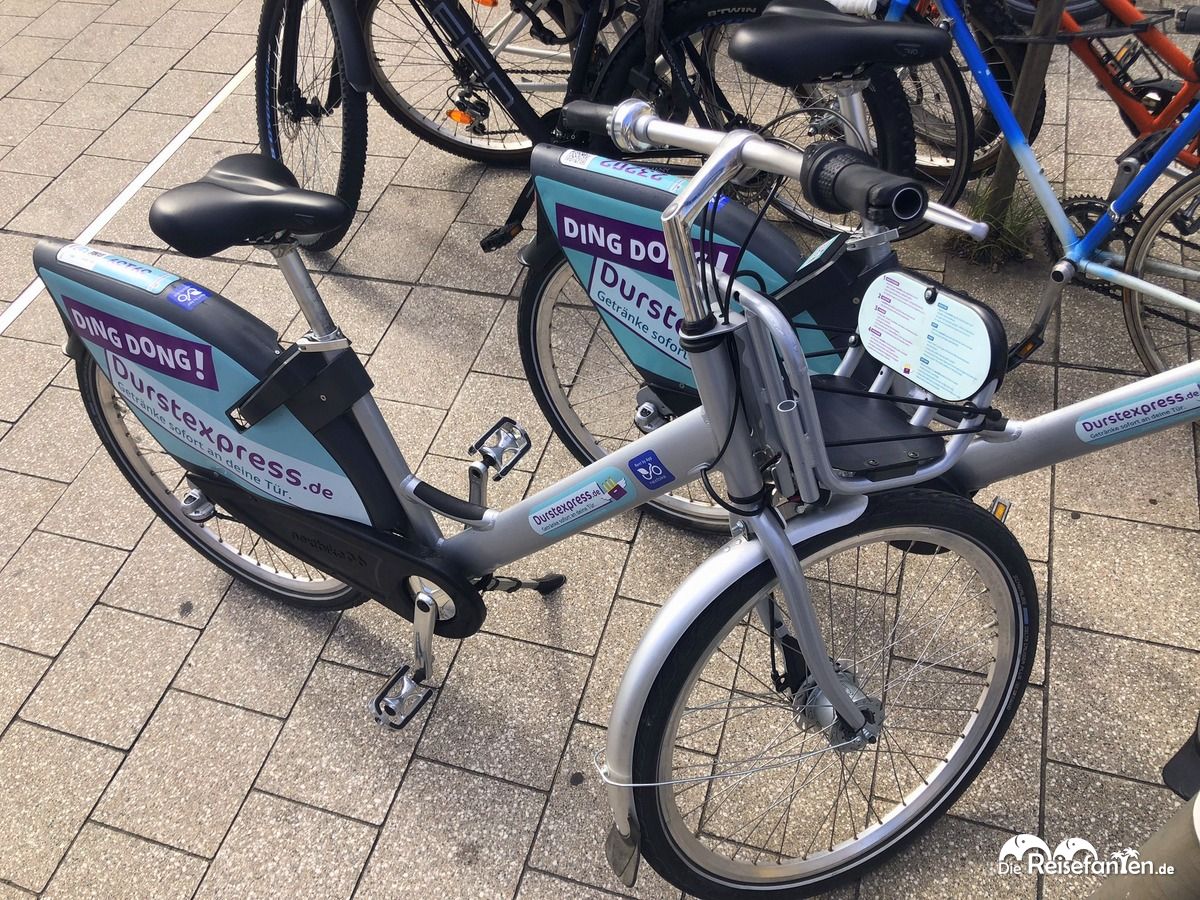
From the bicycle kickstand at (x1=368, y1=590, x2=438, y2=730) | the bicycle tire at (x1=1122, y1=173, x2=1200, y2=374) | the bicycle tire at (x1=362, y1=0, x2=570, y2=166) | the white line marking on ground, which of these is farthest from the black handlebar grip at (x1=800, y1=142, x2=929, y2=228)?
the white line marking on ground

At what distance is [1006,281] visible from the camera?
3004mm

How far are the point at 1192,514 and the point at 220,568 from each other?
2.68m

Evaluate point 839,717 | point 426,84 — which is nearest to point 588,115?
point 839,717

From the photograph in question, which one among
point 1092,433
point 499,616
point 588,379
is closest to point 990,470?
point 1092,433

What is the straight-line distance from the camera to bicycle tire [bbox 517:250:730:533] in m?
2.30

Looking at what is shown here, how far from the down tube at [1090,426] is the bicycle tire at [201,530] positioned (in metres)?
1.56

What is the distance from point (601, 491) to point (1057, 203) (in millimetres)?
1690

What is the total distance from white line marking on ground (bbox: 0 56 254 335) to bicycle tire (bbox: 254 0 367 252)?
33.9 inches

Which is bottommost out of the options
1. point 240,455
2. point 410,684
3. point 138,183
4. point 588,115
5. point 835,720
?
point 410,684

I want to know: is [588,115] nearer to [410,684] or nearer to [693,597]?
[693,597]

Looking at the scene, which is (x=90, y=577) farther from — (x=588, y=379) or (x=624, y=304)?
(x=624, y=304)

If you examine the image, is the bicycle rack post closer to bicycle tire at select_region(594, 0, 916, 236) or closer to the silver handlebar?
bicycle tire at select_region(594, 0, 916, 236)

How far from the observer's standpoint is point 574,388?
2.89 m

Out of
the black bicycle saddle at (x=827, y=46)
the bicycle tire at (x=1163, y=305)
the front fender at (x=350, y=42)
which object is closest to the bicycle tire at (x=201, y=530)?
the front fender at (x=350, y=42)
